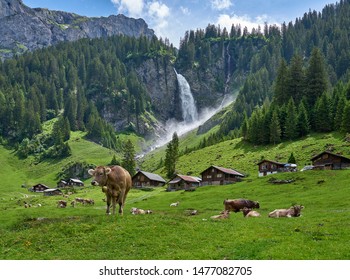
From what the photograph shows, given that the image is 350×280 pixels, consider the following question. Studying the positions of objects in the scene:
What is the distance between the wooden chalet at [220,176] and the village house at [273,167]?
605 cm

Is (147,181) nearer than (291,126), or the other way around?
(147,181)

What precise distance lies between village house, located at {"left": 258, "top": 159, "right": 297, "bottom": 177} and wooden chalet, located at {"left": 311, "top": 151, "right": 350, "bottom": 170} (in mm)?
7379

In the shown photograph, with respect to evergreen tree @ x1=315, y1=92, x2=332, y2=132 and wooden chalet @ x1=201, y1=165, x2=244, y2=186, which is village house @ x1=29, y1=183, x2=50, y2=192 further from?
evergreen tree @ x1=315, y1=92, x2=332, y2=132

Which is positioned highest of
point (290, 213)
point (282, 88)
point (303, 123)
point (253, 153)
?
point (282, 88)

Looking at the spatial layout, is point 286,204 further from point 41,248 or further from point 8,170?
point 8,170

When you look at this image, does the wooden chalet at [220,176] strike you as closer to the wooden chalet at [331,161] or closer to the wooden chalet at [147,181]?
the wooden chalet at [147,181]

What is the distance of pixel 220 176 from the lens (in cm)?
10300

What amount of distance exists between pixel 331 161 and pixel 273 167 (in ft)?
52.6

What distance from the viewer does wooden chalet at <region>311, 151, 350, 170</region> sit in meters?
85.5

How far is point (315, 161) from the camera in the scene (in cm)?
9012

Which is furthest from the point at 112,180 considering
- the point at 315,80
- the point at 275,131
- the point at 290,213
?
the point at 315,80

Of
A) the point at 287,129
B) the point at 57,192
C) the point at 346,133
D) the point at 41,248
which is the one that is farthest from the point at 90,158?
the point at 41,248

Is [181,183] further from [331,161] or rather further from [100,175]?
[100,175]

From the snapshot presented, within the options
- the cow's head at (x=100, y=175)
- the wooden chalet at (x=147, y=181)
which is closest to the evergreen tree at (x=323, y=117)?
the wooden chalet at (x=147, y=181)
